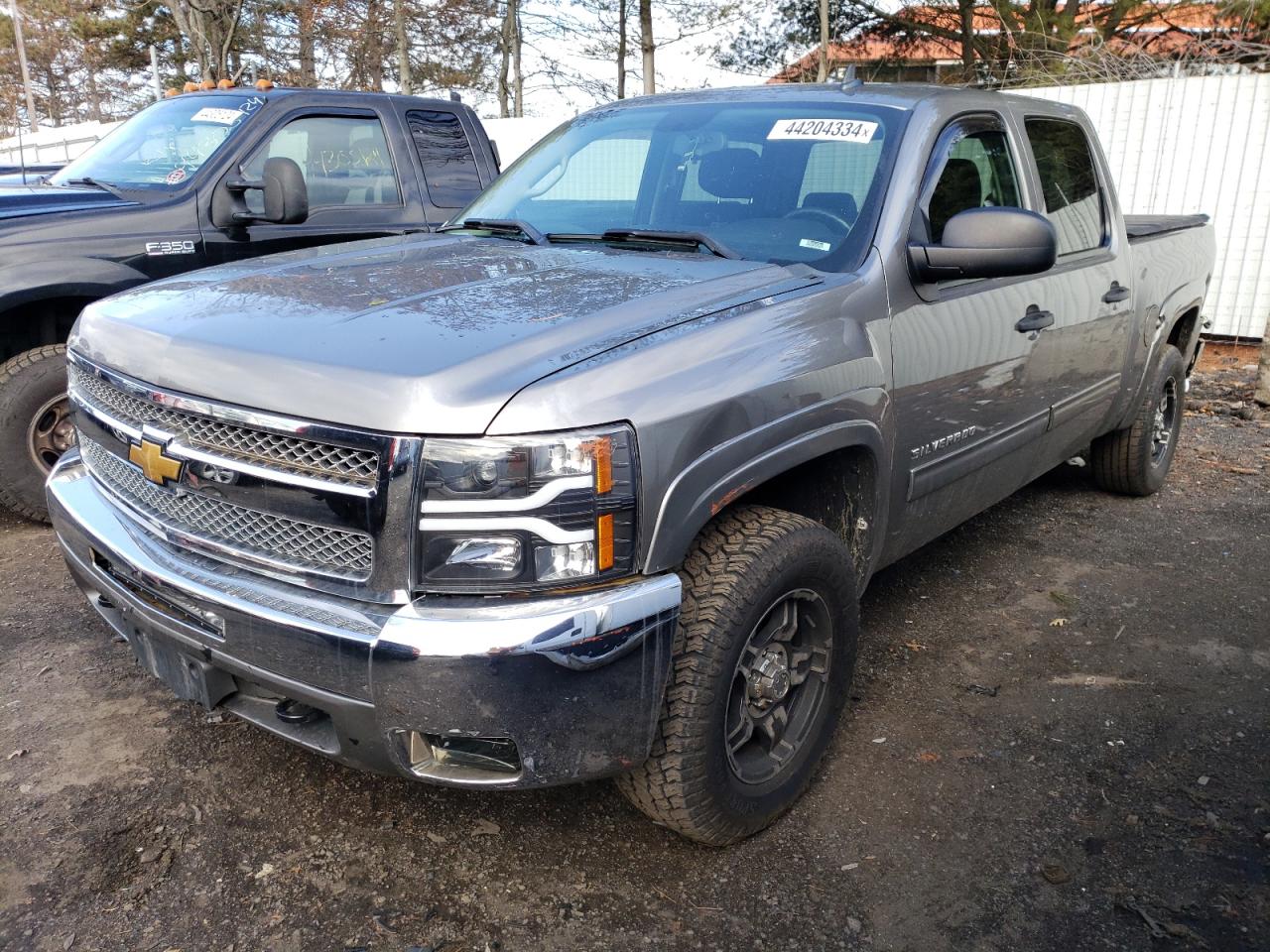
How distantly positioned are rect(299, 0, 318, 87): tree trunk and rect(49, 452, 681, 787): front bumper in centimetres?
1868

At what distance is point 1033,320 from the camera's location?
3.58m

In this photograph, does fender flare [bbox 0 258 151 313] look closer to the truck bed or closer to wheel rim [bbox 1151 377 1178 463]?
the truck bed

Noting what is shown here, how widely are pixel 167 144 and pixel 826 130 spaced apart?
3724 millimetres

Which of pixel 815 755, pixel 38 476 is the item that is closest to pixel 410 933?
pixel 815 755

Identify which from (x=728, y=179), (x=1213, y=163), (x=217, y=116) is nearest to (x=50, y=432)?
(x=217, y=116)

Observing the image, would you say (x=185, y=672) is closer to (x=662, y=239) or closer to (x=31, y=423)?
(x=662, y=239)

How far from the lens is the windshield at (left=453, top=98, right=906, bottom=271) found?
3.03m

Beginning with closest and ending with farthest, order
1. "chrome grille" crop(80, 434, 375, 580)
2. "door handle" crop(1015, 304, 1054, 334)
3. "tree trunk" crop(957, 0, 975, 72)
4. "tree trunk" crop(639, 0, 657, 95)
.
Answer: "chrome grille" crop(80, 434, 375, 580) < "door handle" crop(1015, 304, 1054, 334) < "tree trunk" crop(957, 0, 975, 72) < "tree trunk" crop(639, 0, 657, 95)

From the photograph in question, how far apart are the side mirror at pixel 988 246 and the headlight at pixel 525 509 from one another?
1351 mm

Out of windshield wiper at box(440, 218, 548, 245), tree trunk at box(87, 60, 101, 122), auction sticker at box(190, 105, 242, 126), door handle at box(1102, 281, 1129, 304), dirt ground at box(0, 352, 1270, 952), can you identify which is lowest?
dirt ground at box(0, 352, 1270, 952)

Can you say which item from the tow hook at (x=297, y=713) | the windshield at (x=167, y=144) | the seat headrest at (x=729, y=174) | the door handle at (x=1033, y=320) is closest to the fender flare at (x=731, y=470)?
the tow hook at (x=297, y=713)

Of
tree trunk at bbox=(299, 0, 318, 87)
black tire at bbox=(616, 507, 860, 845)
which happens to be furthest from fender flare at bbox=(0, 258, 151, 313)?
tree trunk at bbox=(299, 0, 318, 87)

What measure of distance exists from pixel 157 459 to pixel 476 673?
0.99m

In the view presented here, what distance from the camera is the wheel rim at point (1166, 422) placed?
5.44m
